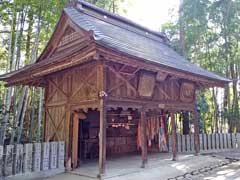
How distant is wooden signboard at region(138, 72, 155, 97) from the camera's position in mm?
7066

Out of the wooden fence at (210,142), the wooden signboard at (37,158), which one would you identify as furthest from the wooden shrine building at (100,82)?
the wooden fence at (210,142)

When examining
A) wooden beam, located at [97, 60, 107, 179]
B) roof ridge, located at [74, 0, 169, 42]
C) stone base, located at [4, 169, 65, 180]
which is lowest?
stone base, located at [4, 169, 65, 180]

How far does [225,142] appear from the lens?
11.6 meters

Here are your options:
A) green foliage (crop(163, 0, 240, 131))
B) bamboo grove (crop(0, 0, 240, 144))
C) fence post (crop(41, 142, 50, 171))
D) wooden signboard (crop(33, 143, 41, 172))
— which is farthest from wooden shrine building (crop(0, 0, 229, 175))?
green foliage (crop(163, 0, 240, 131))

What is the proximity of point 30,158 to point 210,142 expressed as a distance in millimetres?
8049

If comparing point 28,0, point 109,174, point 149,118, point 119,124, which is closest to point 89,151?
point 119,124

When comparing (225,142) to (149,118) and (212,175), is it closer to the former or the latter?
(149,118)

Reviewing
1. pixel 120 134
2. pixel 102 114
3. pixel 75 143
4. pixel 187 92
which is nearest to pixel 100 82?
pixel 102 114

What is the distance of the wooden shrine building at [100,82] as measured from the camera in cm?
586

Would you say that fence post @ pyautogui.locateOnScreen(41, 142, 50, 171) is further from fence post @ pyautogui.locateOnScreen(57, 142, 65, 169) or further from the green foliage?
the green foliage

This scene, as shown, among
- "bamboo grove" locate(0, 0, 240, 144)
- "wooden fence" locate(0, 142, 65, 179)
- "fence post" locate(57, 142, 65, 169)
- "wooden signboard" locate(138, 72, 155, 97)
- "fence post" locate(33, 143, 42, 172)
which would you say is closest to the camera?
"wooden fence" locate(0, 142, 65, 179)

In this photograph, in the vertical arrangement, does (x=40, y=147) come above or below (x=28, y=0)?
below

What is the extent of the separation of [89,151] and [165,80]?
4.06 m

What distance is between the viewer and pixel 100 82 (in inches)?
239
